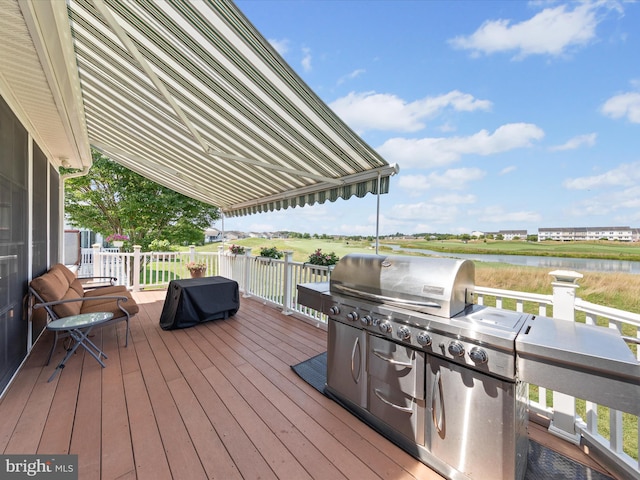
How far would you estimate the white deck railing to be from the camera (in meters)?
1.83

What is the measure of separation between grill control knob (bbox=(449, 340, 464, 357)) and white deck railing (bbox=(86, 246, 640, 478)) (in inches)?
47.0

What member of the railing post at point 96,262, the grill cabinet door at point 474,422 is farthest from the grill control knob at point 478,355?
the railing post at point 96,262

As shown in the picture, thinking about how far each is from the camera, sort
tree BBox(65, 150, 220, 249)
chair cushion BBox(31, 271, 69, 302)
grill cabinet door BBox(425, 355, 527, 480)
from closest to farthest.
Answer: grill cabinet door BBox(425, 355, 527, 480) → chair cushion BBox(31, 271, 69, 302) → tree BBox(65, 150, 220, 249)

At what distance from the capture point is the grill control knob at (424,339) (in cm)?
171

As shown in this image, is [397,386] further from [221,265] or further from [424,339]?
[221,265]

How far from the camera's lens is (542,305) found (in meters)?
2.38

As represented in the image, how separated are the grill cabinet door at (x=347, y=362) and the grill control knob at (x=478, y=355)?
31.4 inches

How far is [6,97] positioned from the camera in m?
2.52

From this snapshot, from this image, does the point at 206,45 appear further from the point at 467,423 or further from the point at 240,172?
the point at 467,423

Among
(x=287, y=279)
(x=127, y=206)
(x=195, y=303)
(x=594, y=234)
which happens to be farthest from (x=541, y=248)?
(x=127, y=206)

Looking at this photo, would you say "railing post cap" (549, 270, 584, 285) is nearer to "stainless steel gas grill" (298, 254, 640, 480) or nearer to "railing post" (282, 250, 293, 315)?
"stainless steel gas grill" (298, 254, 640, 480)

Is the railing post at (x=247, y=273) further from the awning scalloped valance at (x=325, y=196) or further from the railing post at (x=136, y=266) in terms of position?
the railing post at (x=136, y=266)

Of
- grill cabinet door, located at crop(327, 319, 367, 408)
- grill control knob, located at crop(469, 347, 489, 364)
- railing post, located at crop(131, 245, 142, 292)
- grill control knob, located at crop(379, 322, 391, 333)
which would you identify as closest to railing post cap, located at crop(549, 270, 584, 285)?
grill control knob, located at crop(469, 347, 489, 364)

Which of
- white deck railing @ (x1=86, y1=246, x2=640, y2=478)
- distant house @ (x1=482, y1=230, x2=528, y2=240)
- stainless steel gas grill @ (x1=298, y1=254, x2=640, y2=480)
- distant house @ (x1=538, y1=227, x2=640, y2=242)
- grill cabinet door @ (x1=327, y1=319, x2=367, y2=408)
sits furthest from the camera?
distant house @ (x1=482, y1=230, x2=528, y2=240)
